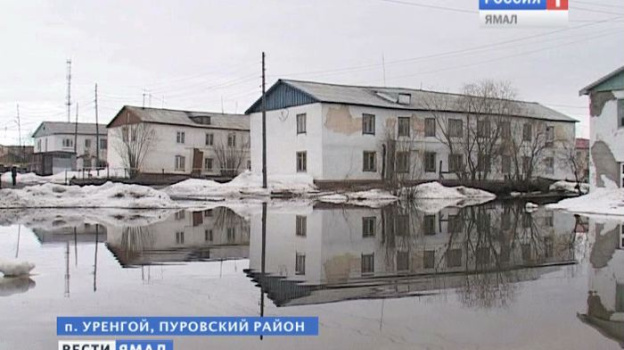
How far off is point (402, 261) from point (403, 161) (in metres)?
29.9

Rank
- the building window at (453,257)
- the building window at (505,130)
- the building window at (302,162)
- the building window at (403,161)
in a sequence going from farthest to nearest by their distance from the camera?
the building window at (302,162) → the building window at (403,161) → the building window at (505,130) → the building window at (453,257)

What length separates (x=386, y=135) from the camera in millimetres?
41344

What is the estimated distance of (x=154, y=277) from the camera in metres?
9.83

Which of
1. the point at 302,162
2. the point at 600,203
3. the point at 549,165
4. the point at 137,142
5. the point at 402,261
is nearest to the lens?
the point at 402,261

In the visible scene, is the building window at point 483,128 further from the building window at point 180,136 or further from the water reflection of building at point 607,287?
the building window at point 180,136

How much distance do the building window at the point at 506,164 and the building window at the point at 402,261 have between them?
30268mm

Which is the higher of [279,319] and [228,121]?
[228,121]

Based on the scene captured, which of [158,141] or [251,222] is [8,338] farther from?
[158,141]

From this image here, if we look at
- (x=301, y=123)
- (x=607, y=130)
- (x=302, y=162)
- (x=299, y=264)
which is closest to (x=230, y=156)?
(x=301, y=123)

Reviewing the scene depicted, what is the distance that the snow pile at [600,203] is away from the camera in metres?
22.6

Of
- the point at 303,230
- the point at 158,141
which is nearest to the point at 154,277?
the point at 303,230

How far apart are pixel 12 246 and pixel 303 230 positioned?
7.03 meters

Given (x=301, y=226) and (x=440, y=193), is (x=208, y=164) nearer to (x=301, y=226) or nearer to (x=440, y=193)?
(x=440, y=193)

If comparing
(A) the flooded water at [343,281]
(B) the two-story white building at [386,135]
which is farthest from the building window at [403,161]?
(A) the flooded water at [343,281]
